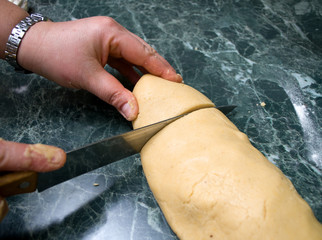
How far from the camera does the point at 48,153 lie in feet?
4.37

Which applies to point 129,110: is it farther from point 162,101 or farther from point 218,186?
point 218,186

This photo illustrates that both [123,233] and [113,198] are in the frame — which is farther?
[113,198]

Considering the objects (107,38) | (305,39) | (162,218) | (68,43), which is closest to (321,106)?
(305,39)

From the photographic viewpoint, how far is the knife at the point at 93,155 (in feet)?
4.69

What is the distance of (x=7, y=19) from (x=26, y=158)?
1.32 meters

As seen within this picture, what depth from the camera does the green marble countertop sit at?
181 cm

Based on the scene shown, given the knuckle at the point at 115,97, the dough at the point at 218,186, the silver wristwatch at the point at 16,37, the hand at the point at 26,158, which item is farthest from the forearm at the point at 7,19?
the dough at the point at 218,186

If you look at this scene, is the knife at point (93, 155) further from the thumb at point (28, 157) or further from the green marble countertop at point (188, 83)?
the green marble countertop at point (188, 83)

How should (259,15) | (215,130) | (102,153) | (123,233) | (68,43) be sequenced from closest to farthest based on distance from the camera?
(215,130) → (102,153) → (123,233) → (68,43) → (259,15)

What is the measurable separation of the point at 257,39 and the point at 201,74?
85cm

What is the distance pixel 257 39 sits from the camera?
2.83 m

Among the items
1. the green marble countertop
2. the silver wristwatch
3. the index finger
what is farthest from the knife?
the silver wristwatch

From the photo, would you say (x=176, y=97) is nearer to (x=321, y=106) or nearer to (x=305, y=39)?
(x=321, y=106)

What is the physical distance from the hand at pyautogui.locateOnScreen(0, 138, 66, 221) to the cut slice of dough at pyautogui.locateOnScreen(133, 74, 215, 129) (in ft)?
2.08
